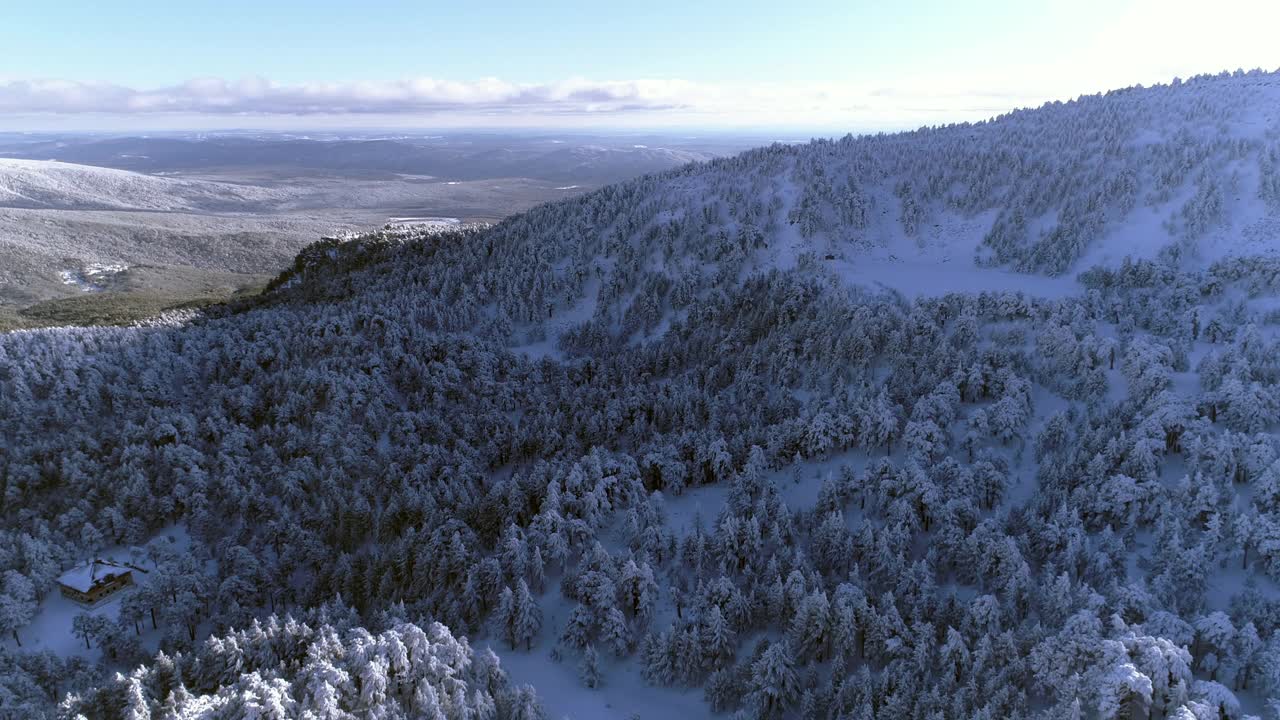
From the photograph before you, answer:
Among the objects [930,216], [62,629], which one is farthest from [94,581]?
[930,216]

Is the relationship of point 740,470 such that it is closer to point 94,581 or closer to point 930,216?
point 94,581

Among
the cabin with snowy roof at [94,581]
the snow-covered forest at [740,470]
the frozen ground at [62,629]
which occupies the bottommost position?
the frozen ground at [62,629]

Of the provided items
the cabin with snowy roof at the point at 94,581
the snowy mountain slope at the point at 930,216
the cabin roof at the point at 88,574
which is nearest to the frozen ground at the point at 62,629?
the cabin with snowy roof at the point at 94,581

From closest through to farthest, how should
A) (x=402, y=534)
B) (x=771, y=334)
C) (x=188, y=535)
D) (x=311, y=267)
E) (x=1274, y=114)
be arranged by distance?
1. (x=402, y=534)
2. (x=188, y=535)
3. (x=771, y=334)
4. (x=1274, y=114)
5. (x=311, y=267)

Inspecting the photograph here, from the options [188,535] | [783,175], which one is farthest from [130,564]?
[783,175]

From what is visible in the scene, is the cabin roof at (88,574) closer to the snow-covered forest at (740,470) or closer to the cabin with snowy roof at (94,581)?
the cabin with snowy roof at (94,581)

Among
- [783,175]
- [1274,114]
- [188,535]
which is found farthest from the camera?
[783,175]

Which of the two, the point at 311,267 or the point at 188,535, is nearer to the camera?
the point at 188,535

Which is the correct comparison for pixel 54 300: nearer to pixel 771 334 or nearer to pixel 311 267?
pixel 311 267
